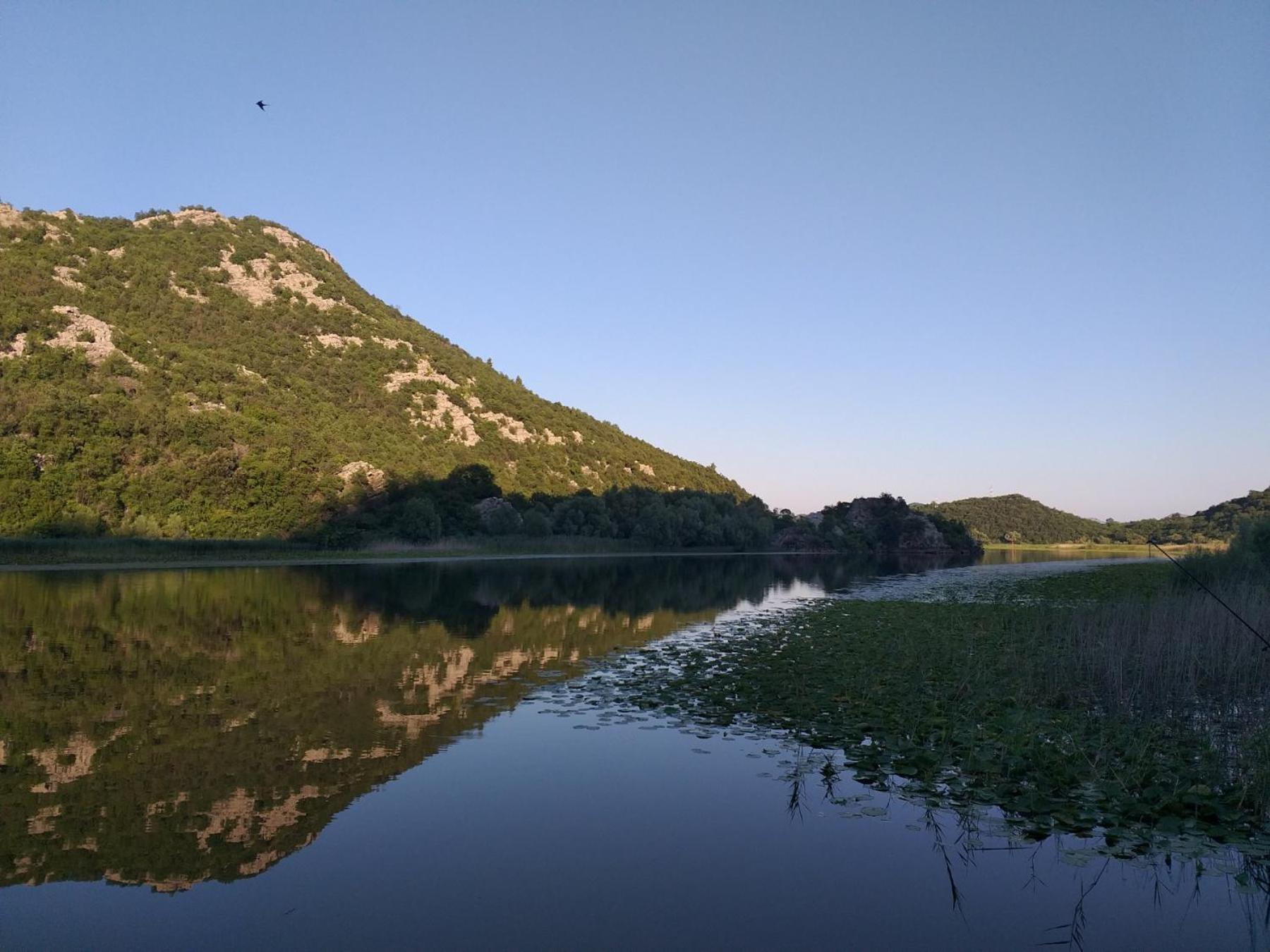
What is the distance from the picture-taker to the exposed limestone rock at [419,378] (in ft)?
419

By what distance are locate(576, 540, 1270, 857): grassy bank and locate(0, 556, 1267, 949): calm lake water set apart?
101 centimetres

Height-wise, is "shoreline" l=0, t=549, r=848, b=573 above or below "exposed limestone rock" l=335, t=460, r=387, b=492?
below

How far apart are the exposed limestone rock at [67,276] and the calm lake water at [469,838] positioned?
4434 inches

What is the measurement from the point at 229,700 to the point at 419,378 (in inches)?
4843

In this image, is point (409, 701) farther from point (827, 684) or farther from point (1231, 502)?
point (1231, 502)

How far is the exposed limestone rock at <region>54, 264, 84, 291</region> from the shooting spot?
105875 millimetres

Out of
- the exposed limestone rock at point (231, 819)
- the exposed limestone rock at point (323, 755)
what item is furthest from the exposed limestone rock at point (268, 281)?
the exposed limestone rock at point (231, 819)

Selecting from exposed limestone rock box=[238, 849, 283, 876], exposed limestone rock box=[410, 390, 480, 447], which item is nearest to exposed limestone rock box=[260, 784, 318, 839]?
exposed limestone rock box=[238, 849, 283, 876]

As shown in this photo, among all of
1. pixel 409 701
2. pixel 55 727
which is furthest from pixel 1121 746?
pixel 55 727

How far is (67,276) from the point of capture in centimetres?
10825

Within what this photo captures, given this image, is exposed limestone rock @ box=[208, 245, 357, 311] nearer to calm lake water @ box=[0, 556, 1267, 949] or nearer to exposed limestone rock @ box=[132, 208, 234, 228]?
exposed limestone rock @ box=[132, 208, 234, 228]

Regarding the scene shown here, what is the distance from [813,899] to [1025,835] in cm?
333

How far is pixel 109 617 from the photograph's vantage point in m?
26.1

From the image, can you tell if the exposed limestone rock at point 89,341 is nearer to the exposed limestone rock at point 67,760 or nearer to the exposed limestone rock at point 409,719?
the exposed limestone rock at point 67,760
